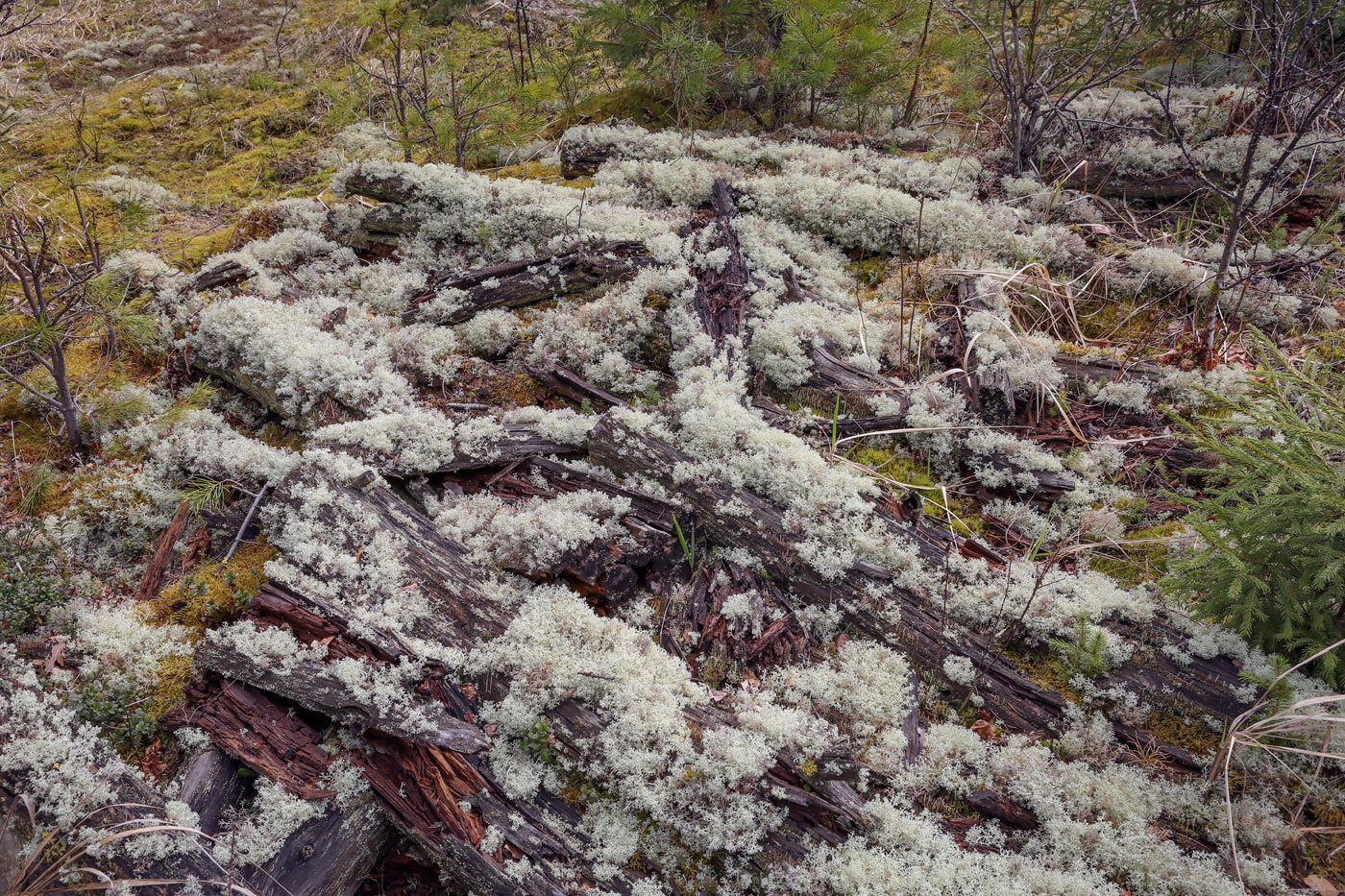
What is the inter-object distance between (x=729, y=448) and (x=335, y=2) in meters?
15.5

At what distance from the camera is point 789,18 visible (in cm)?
868

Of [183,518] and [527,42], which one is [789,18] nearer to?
[527,42]

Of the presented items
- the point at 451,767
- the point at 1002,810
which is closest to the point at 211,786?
the point at 451,767

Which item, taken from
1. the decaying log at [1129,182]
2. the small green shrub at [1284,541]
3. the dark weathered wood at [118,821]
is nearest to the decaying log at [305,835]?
the dark weathered wood at [118,821]

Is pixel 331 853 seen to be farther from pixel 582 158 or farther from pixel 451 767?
pixel 582 158

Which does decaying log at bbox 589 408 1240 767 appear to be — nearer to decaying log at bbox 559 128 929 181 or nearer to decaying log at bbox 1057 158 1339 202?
decaying log at bbox 559 128 929 181

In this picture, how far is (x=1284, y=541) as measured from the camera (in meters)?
3.50

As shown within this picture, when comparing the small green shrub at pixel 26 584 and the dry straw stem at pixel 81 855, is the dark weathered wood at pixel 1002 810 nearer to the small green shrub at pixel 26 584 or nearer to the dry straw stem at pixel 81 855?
the dry straw stem at pixel 81 855

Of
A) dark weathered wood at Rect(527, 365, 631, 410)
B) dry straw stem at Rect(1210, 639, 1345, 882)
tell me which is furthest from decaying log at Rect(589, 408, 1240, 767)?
dark weathered wood at Rect(527, 365, 631, 410)

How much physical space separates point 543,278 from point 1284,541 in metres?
5.66

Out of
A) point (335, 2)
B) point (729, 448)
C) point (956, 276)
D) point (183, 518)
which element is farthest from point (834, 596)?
point (335, 2)

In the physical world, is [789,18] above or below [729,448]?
above

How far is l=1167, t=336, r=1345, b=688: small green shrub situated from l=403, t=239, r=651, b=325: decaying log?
4.62 metres

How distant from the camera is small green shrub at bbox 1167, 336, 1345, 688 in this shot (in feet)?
10.7
